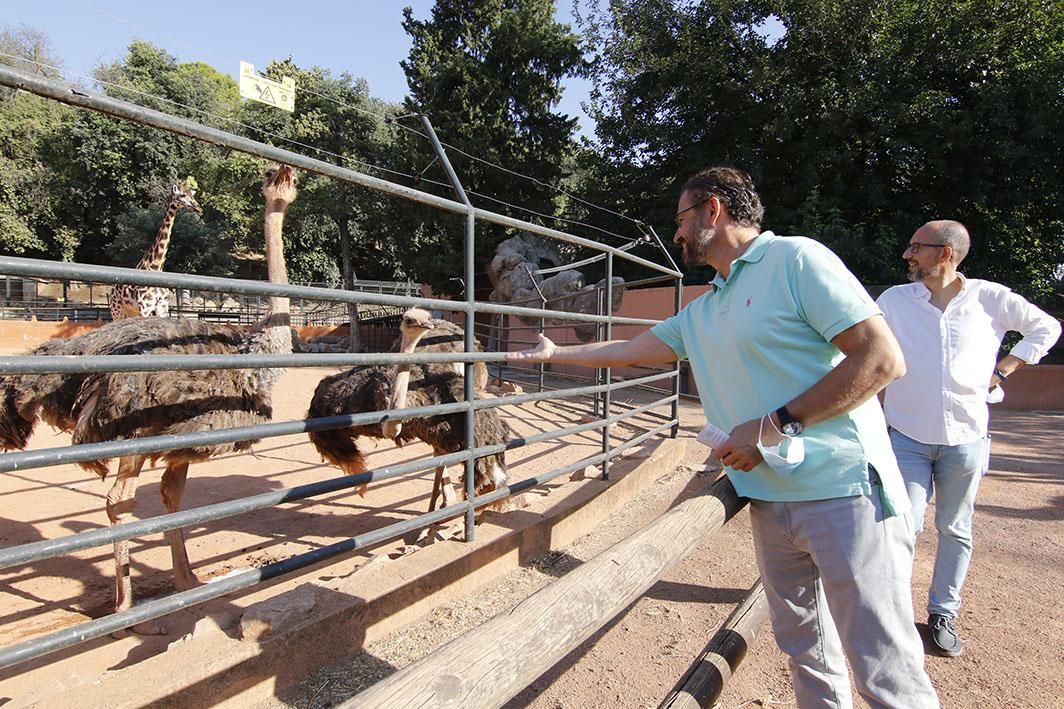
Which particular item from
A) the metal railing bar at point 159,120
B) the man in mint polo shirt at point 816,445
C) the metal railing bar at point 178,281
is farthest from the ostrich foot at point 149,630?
the man in mint polo shirt at point 816,445

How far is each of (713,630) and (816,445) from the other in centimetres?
156

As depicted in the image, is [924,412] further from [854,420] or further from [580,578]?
[580,578]

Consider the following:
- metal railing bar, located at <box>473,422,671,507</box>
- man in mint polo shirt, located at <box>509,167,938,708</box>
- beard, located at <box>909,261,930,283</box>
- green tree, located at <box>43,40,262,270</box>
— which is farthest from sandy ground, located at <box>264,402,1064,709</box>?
green tree, located at <box>43,40,262,270</box>

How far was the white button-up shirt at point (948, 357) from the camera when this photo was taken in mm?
2566

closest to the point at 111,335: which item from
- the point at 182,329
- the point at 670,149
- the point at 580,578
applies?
the point at 182,329

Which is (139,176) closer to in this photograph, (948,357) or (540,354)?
(540,354)

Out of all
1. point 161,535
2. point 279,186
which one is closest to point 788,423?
point 279,186

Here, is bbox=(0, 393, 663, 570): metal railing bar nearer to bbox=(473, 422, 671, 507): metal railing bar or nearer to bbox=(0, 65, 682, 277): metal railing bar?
bbox=(473, 422, 671, 507): metal railing bar

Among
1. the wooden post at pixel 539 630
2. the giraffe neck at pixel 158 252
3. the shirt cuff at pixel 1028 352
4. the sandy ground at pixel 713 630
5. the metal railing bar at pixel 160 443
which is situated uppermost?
A: the giraffe neck at pixel 158 252

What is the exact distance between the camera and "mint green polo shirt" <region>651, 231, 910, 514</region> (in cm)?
151

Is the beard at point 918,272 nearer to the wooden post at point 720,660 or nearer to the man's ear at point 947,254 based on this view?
the man's ear at point 947,254

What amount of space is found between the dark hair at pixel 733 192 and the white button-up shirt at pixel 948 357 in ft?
3.96

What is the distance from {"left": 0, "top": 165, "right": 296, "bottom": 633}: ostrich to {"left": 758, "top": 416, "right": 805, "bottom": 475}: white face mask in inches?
88.7

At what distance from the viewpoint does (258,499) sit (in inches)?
77.2
